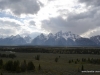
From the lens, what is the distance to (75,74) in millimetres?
36344

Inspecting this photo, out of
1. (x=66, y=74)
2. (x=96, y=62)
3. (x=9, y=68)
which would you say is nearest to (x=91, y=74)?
(x=66, y=74)

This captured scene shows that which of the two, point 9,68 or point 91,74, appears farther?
point 9,68

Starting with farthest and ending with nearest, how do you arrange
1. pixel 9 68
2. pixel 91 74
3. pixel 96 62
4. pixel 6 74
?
pixel 96 62 → pixel 9 68 → pixel 91 74 → pixel 6 74

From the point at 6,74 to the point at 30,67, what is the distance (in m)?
7.64

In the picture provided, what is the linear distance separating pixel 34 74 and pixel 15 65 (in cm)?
542

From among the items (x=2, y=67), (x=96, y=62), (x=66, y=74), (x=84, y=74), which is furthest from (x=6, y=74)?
(x=96, y=62)

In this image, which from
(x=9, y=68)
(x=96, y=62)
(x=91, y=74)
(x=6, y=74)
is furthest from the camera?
(x=96, y=62)

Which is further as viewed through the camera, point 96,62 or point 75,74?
point 96,62

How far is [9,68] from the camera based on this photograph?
3897 cm

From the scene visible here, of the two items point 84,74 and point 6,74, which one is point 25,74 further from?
point 84,74

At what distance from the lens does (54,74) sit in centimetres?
3553

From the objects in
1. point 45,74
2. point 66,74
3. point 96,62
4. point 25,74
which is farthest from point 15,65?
point 96,62

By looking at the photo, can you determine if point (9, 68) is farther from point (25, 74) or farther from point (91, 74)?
point (91, 74)

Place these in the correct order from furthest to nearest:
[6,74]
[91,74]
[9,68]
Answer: [9,68] → [91,74] → [6,74]
